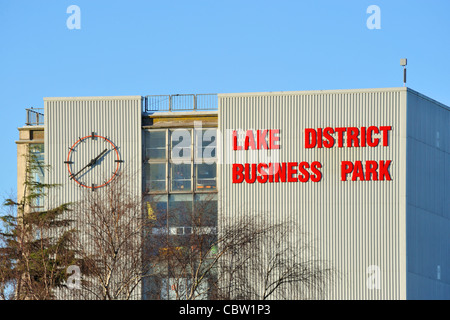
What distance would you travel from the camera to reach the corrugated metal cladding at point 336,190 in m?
62.0

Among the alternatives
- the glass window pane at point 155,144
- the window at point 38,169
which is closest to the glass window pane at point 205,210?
the glass window pane at point 155,144

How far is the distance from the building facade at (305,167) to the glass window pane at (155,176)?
0.20ft

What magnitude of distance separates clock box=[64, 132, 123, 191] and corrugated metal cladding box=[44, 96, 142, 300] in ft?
0.20

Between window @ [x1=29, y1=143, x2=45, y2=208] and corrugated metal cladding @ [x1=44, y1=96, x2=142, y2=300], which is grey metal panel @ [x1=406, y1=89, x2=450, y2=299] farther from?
window @ [x1=29, y1=143, x2=45, y2=208]

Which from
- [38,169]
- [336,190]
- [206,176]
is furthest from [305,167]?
[38,169]

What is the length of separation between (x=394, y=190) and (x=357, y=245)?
392 centimetres

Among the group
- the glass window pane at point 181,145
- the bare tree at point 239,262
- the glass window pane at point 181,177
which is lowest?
the bare tree at point 239,262

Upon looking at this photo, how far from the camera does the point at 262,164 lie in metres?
64.1

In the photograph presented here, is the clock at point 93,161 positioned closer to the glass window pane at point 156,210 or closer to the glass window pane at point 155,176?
the glass window pane at point 155,176

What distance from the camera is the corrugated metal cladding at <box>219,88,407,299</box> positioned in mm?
61969

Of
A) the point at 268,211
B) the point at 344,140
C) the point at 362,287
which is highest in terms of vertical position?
the point at 344,140

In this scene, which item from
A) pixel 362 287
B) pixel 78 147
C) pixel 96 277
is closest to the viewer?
pixel 96 277
